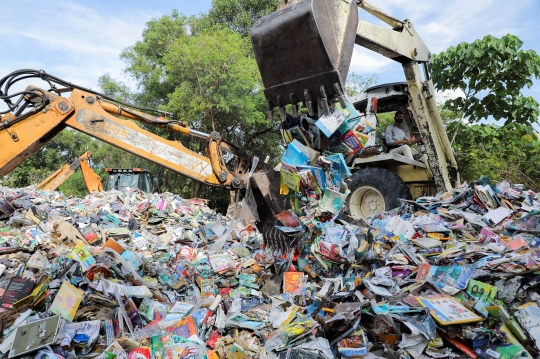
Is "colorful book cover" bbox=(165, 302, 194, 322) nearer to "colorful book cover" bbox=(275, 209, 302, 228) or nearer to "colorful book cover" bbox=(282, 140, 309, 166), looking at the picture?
"colorful book cover" bbox=(275, 209, 302, 228)

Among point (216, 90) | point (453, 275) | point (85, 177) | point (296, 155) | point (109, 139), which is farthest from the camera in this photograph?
point (216, 90)

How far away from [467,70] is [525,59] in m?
0.97

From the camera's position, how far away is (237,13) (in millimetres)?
16234

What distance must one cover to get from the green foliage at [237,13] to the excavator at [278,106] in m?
12.1

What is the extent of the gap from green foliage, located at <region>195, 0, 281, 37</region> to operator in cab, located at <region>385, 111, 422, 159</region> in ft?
38.0

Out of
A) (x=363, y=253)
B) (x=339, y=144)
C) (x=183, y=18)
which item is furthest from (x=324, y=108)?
(x=183, y=18)

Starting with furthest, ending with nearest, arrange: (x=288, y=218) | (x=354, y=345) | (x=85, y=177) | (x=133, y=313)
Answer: (x=85, y=177)
(x=288, y=218)
(x=133, y=313)
(x=354, y=345)

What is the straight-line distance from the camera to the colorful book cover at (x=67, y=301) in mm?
2711

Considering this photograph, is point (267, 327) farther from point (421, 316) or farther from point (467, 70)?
point (467, 70)

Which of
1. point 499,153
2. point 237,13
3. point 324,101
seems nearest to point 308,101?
point 324,101

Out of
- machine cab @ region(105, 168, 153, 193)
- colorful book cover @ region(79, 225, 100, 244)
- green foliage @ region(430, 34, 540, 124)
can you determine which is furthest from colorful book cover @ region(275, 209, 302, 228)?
machine cab @ region(105, 168, 153, 193)

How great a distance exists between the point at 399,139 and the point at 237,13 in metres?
12.6

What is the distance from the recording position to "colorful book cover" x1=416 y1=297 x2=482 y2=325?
2.42m

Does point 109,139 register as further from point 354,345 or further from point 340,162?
point 354,345
